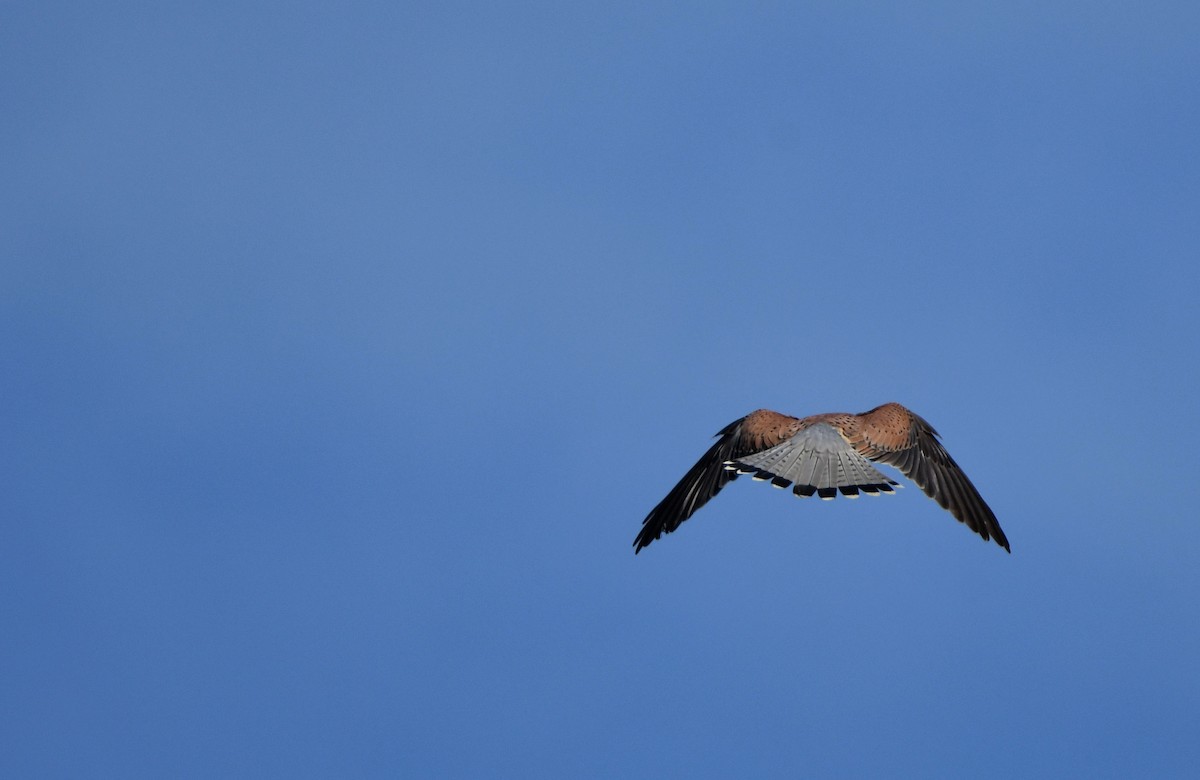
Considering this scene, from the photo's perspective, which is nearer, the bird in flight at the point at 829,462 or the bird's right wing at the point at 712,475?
the bird in flight at the point at 829,462

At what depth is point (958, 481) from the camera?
12.7 m

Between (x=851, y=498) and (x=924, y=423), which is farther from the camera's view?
(x=924, y=423)

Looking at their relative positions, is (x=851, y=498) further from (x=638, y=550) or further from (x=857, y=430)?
(x=638, y=550)

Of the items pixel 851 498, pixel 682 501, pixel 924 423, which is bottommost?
pixel 851 498

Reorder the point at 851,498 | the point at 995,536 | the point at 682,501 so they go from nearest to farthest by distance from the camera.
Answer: the point at 851,498 → the point at 995,536 → the point at 682,501

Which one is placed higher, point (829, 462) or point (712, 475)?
point (712, 475)

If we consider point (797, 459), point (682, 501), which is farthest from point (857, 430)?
point (682, 501)

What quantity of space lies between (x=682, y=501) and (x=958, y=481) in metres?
2.77

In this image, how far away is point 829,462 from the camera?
11.8 m

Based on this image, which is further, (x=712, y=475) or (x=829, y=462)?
(x=712, y=475)

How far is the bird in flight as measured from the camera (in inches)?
457

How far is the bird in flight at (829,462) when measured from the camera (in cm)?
1160

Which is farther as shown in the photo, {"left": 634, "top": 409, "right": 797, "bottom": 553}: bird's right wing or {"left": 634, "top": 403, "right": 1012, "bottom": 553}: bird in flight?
{"left": 634, "top": 409, "right": 797, "bottom": 553}: bird's right wing

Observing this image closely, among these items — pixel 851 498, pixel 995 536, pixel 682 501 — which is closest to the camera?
pixel 851 498
